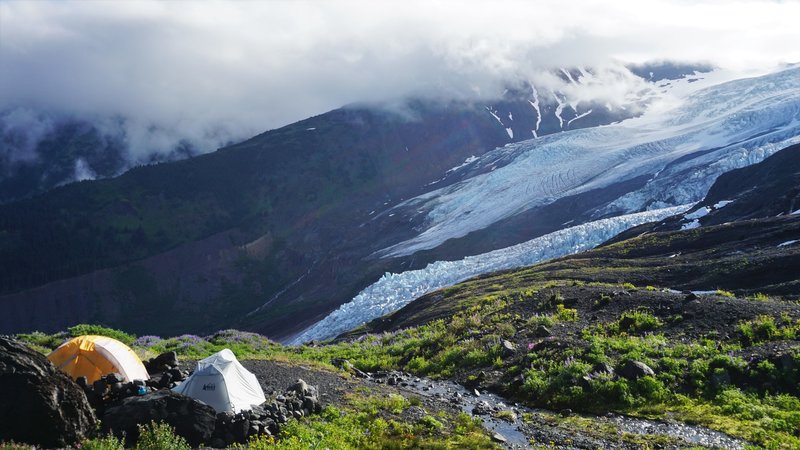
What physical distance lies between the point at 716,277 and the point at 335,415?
31821mm

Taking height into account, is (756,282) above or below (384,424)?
below

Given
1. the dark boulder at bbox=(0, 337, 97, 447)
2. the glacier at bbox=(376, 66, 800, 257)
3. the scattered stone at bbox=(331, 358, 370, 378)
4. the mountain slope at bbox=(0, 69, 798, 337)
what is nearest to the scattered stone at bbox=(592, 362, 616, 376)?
the scattered stone at bbox=(331, 358, 370, 378)

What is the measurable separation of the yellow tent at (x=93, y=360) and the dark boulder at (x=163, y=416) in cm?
434

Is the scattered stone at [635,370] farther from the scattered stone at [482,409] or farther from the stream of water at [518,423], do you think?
the scattered stone at [482,409]

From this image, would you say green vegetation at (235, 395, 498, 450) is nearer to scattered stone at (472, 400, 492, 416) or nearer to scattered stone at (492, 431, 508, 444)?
scattered stone at (492, 431, 508, 444)

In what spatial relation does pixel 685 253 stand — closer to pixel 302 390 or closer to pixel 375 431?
pixel 302 390

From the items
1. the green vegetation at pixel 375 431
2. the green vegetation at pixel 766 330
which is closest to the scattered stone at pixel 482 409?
the green vegetation at pixel 375 431

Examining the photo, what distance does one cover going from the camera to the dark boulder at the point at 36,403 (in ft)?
41.3

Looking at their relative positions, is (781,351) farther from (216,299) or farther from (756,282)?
(216,299)

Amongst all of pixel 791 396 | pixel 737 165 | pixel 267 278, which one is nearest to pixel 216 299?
pixel 267 278

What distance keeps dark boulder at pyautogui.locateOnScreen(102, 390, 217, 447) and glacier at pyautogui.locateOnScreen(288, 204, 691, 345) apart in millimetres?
65710

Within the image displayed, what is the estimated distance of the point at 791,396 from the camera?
54.2 ft

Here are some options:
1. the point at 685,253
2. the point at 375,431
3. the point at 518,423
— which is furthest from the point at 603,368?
the point at 685,253

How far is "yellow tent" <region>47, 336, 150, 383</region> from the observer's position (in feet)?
60.2
